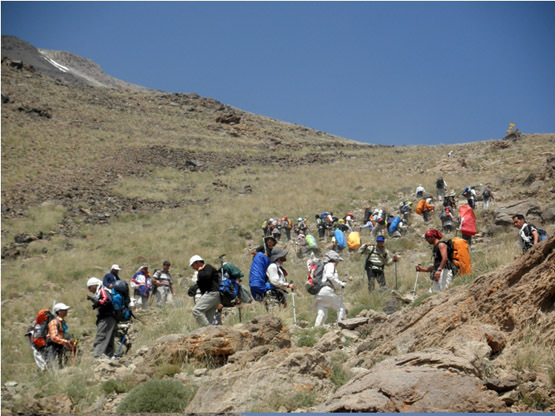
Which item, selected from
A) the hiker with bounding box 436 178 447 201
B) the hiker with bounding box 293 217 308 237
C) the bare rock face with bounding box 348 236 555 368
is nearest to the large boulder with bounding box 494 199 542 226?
the hiker with bounding box 436 178 447 201

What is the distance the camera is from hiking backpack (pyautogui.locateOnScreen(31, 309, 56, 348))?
7.94 metres

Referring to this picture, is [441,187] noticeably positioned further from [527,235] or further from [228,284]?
[228,284]

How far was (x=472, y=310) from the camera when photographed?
16.9 feet

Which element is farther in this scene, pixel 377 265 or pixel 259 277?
pixel 377 265

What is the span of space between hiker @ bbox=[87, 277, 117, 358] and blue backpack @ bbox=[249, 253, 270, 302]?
259cm

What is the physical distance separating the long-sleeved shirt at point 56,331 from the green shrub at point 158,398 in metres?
3.28

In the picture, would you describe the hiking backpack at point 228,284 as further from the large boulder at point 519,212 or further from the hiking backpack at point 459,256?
the large boulder at point 519,212

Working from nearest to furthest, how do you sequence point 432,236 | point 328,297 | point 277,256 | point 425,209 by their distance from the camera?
point 328,297
point 432,236
point 277,256
point 425,209

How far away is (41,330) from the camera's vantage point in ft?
26.4

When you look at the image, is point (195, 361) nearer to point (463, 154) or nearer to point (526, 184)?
point (526, 184)

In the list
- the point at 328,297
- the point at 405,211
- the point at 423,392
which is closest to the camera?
the point at 423,392

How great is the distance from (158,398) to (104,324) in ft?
12.6

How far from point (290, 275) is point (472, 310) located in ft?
32.3

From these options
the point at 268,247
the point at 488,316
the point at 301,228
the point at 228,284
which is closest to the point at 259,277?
the point at 268,247
